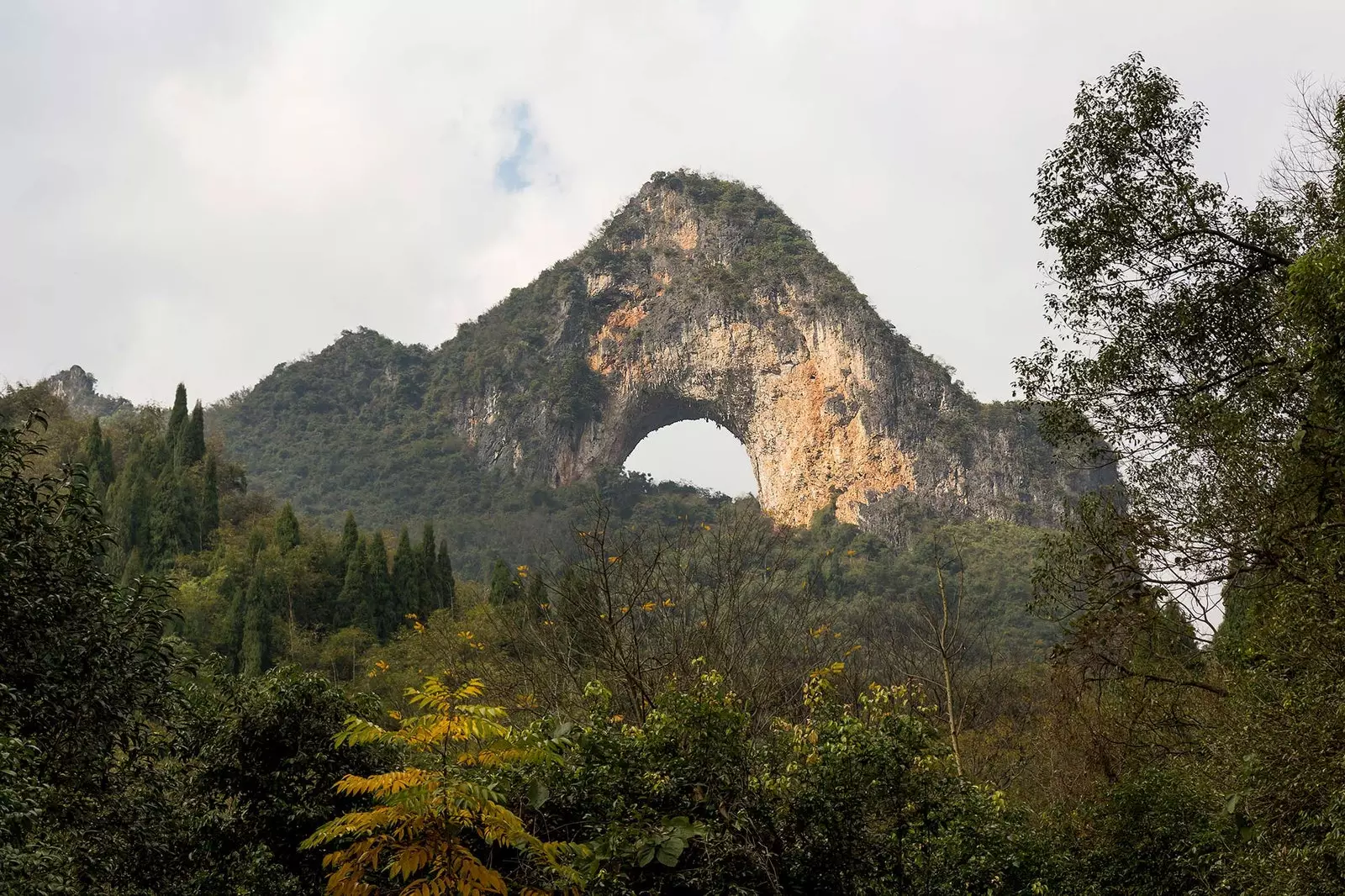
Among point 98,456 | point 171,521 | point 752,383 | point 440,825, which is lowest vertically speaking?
point 440,825

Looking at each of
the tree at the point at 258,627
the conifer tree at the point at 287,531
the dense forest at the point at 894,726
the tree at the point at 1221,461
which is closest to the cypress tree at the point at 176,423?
the conifer tree at the point at 287,531

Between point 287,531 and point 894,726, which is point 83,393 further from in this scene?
point 894,726

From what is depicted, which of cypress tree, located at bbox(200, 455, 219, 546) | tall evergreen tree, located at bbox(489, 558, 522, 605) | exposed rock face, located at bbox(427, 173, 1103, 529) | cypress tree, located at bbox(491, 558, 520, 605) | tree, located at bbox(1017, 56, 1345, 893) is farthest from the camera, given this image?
exposed rock face, located at bbox(427, 173, 1103, 529)

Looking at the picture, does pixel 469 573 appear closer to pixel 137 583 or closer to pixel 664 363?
pixel 664 363

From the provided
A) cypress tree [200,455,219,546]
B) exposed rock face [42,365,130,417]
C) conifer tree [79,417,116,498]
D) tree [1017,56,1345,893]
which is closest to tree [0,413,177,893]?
tree [1017,56,1345,893]

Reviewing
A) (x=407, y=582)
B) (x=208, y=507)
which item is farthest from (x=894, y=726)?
(x=208, y=507)

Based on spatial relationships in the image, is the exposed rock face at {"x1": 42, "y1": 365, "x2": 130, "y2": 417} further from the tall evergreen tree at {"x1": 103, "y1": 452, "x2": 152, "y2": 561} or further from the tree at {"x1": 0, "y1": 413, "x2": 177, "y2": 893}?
the tree at {"x1": 0, "y1": 413, "x2": 177, "y2": 893}

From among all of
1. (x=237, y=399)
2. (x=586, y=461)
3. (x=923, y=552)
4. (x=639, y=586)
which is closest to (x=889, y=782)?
(x=639, y=586)
